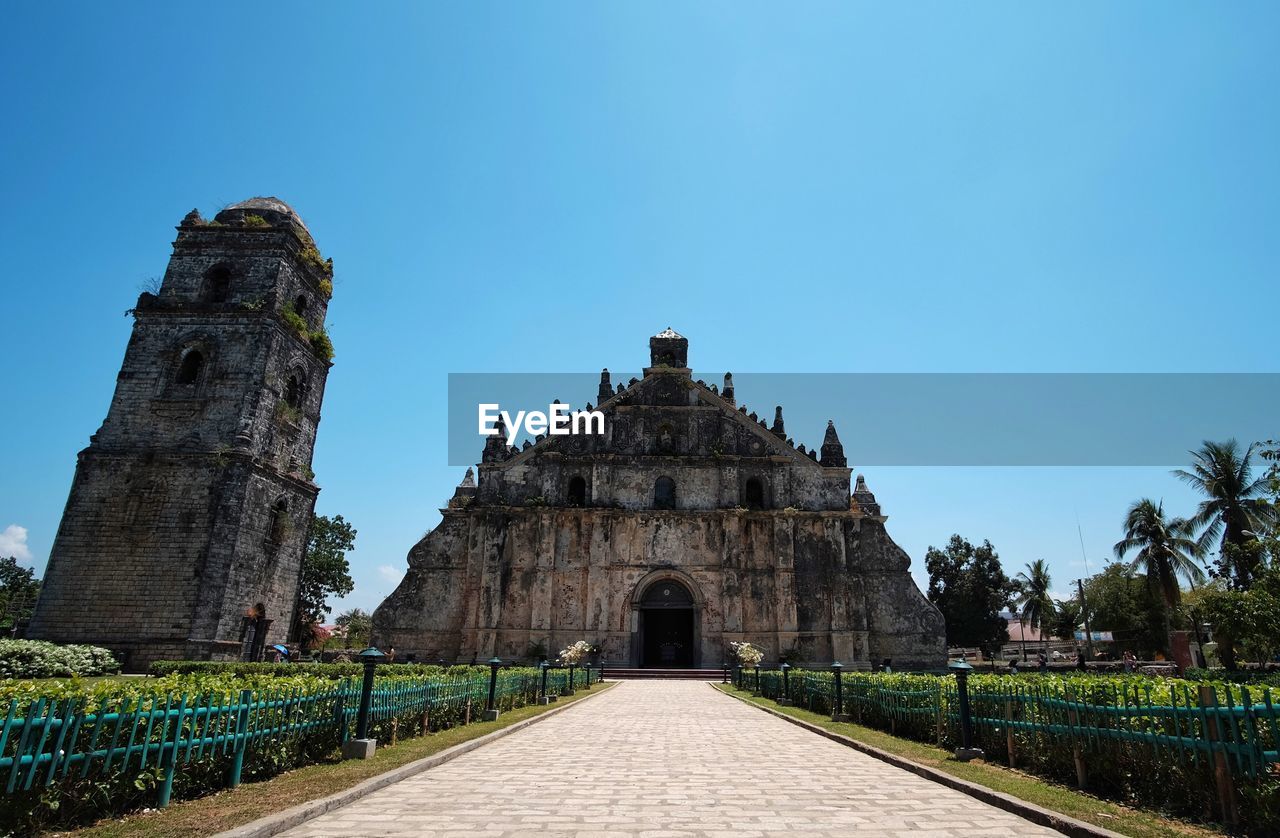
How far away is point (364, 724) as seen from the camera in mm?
8977

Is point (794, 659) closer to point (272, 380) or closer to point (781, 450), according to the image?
→ point (781, 450)

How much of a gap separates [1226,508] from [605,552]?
2905cm

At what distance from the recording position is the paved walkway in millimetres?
5570

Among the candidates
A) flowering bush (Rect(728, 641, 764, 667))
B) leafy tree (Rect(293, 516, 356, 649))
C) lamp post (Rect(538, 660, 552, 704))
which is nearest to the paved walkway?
lamp post (Rect(538, 660, 552, 704))

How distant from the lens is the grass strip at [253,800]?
16.8 ft

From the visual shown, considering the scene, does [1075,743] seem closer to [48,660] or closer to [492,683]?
[492,683]

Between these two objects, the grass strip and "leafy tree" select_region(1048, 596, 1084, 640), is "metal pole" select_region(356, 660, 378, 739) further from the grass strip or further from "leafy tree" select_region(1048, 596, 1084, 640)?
"leafy tree" select_region(1048, 596, 1084, 640)

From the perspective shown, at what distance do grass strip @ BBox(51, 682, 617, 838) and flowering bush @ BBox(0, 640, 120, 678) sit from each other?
1392cm

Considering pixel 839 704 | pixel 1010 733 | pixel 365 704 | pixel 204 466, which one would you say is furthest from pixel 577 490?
pixel 1010 733

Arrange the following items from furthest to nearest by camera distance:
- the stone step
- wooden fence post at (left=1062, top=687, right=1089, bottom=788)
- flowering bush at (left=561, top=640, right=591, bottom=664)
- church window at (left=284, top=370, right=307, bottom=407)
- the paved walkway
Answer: church window at (left=284, top=370, right=307, bottom=407) < the stone step < flowering bush at (left=561, top=640, right=591, bottom=664) < wooden fence post at (left=1062, top=687, right=1089, bottom=788) < the paved walkway

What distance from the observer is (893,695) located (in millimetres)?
12133

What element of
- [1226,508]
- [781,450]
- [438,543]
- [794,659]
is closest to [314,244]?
[438,543]

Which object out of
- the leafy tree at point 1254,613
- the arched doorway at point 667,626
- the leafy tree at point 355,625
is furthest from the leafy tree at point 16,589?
the leafy tree at point 1254,613

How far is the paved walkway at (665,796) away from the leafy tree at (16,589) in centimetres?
6995
